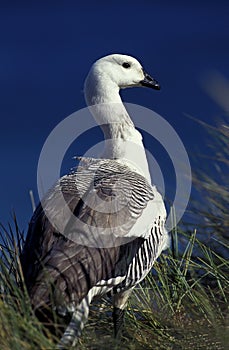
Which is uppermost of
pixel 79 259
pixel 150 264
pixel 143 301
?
pixel 79 259

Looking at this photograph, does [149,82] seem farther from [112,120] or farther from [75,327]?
[75,327]

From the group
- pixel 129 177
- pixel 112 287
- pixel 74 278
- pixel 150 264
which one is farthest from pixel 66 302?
pixel 129 177

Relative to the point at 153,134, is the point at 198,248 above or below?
below

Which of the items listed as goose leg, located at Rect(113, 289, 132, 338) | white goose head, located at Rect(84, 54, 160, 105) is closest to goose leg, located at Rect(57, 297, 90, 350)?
goose leg, located at Rect(113, 289, 132, 338)

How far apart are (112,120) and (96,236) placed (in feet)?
4.60

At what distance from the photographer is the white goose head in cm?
559

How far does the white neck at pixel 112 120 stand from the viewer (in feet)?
18.0

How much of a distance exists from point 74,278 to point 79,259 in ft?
0.43

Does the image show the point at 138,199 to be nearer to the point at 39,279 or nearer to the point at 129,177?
the point at 129,177

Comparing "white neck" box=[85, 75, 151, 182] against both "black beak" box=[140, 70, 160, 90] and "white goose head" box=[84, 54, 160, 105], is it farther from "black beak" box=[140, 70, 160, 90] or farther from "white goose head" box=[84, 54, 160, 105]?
"black beak" box=[140, 70, 160, 90]

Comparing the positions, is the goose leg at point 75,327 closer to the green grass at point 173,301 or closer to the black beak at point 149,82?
the green grass at point 173,301

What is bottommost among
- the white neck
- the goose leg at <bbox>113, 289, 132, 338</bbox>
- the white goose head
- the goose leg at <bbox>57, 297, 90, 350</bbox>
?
the goose leg at <bbox>113, 289, 132, 338</bbox>

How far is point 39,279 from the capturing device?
3990 mm

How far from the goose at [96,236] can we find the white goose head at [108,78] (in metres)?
0.03
